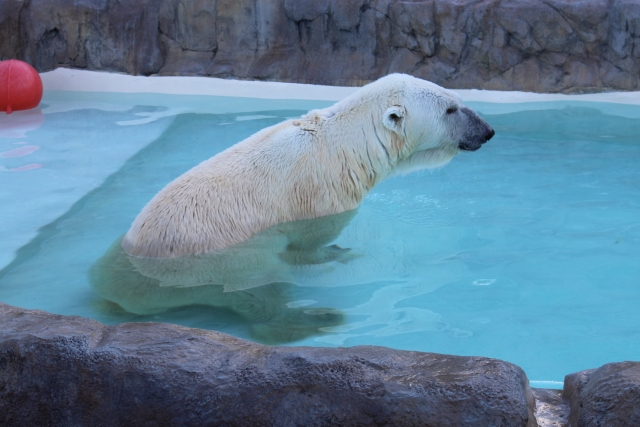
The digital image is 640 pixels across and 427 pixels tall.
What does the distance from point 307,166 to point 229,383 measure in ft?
5.81

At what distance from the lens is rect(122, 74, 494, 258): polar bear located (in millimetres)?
3076

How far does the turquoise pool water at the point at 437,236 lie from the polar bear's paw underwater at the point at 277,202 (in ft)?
0.27

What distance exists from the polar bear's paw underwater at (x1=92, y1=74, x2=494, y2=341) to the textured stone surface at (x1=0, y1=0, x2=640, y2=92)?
3859 mm

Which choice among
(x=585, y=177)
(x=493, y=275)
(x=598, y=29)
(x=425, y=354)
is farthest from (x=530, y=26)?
(x=425, y=354)

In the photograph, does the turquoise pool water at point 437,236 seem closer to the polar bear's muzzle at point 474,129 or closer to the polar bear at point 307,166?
the polar bear at point 307,166

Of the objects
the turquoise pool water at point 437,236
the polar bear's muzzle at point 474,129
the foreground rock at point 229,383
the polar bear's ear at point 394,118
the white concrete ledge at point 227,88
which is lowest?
the turquoise pool water at point 437,236

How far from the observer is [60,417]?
5.58 feet

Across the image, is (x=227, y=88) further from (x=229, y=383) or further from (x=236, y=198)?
(x=229, y=383)

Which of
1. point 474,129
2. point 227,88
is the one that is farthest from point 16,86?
point 474,129

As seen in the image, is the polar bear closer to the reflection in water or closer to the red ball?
the reflection in water

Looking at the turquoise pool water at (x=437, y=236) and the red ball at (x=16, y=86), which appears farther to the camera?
the red ball at (x=16, y=86)

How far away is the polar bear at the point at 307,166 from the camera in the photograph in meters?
3.08

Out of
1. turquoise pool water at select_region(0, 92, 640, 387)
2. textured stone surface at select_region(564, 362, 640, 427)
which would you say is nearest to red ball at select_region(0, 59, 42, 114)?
turquoise pool water at select_region(0, 92, 640, 387)

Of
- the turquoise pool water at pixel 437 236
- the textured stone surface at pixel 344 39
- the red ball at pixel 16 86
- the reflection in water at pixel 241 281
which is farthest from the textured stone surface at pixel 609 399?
the red ball at pixel 16 86
